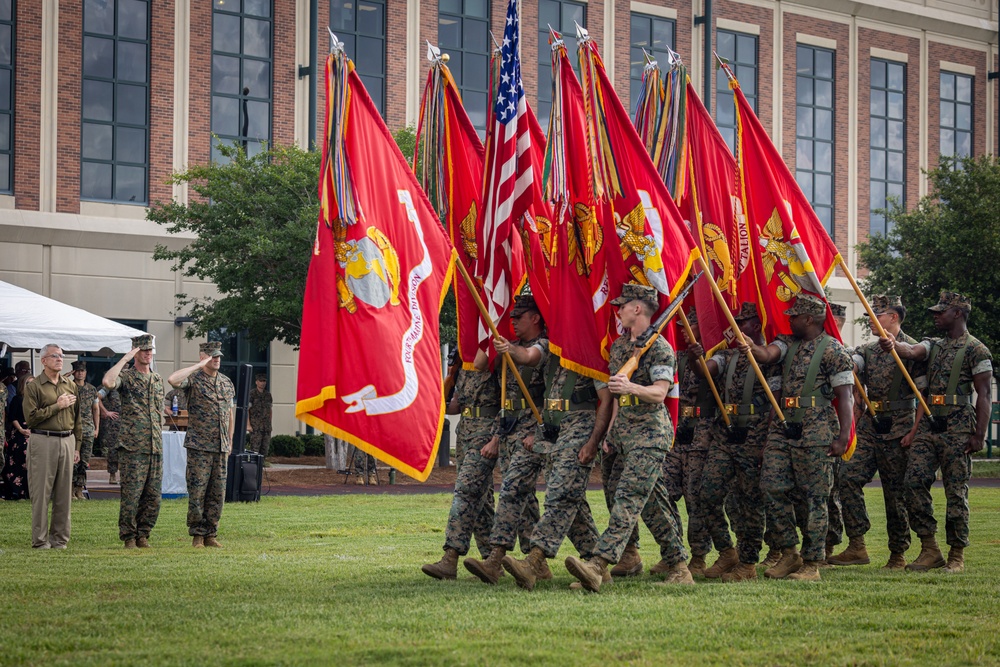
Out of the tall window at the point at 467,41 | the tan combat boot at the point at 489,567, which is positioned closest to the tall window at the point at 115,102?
the tall window at the point at 467,41

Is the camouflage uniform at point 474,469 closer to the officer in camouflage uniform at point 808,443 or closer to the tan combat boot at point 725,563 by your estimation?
the tan combat boot at point 725,563

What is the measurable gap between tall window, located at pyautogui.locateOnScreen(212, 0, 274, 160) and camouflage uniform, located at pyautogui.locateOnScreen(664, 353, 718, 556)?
25286 mm

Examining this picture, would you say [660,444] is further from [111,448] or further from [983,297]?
[983,297]

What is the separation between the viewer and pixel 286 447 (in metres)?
32.8

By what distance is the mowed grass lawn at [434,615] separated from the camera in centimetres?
676

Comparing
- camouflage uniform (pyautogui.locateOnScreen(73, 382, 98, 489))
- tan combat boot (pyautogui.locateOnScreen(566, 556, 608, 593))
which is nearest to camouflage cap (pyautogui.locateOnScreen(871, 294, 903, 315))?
tan combat boot (pyautogui.locateOnScreen(566, 556, 608, 593))

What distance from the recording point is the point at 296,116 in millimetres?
35281

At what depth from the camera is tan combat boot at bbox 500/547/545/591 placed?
9031 mm

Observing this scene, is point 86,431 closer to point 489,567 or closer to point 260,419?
point 260,419

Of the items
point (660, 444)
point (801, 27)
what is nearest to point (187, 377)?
point (660, 444)

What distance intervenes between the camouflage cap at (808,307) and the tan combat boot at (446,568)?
Result: 10.4 ft

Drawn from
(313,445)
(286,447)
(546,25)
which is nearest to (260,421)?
(286,447)

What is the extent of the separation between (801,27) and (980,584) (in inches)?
1408

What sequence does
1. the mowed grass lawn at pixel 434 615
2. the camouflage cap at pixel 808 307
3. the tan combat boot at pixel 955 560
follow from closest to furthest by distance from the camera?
the mowed grass lawn at pixel 434 615
the camouflage cap at pixel 808 307
the tan combat boot at pixel 955 560
